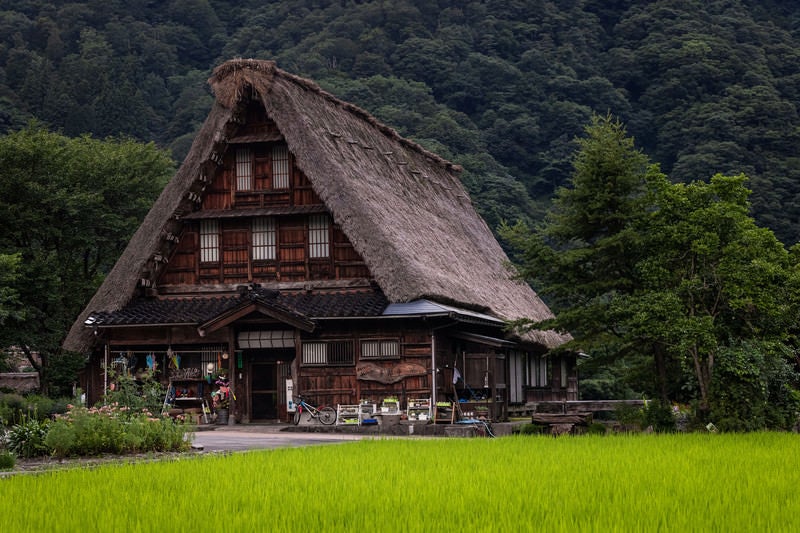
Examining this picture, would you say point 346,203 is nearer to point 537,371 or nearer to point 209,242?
point 209,242

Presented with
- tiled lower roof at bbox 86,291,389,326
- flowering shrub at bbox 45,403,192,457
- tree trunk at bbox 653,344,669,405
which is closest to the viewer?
flowering shrub at bbox 45,403,192,457

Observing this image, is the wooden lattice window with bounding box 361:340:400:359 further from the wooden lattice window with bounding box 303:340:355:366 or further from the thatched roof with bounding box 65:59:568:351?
the thatched roof with bounding box 65:59:568:351

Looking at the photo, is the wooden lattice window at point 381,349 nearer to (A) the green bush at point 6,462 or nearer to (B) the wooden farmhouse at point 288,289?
(B) the wooden farmhouse at point 288,289

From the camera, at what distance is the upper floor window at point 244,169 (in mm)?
25844

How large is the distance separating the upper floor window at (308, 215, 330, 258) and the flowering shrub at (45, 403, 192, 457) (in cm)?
1002

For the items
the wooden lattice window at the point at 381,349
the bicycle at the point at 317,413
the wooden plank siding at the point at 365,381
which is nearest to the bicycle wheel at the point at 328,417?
the bicycle at the point at 317,413

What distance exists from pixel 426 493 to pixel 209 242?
1752 cm

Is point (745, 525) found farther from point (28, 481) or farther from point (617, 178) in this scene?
point (617, 178)

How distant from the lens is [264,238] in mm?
25578

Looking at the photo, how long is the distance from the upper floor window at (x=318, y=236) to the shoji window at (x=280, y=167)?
1.21 metres

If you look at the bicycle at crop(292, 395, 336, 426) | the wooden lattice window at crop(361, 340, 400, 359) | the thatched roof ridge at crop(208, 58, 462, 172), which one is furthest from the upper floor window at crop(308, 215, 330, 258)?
the bicycle at crop(292, 395, 336, 426)

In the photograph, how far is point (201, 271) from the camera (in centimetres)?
2584

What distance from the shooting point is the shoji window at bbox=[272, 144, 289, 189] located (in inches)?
1009

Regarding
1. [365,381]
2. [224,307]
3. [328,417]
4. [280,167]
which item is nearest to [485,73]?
[280,167]
